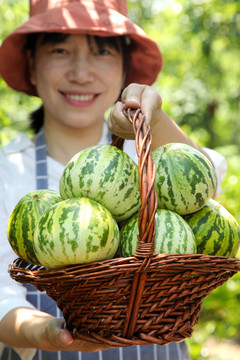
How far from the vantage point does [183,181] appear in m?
1.51

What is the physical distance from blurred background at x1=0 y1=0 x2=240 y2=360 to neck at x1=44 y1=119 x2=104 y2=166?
924mm

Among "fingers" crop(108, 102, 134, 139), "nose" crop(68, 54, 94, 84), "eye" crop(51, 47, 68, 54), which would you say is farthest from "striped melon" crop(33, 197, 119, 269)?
"eye" crop(51, 47, 68, 54)

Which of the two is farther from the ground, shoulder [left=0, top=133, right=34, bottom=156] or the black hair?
the black hair

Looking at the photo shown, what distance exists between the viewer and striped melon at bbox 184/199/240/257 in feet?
4.91

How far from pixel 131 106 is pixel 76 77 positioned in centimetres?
95

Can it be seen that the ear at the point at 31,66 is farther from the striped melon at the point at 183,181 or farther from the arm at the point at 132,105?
the striped melon at the point at 183,181

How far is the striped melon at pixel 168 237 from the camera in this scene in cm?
139

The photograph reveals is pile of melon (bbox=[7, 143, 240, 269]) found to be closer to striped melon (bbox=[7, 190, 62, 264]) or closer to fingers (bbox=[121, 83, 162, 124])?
striped melon (bbox=[7, 190, 62, 264])

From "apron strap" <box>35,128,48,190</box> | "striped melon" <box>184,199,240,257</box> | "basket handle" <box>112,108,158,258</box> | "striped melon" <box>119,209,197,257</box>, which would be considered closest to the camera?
"basket handle" <box>112,108,158,258</box>

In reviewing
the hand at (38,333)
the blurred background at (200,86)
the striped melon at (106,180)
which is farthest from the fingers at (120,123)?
the blurred background at (200,86)

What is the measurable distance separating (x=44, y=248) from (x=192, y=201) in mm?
496

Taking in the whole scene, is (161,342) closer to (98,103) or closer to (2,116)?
(98,103)

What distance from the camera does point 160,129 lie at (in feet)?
6.70

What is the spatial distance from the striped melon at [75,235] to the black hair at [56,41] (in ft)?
4.45
